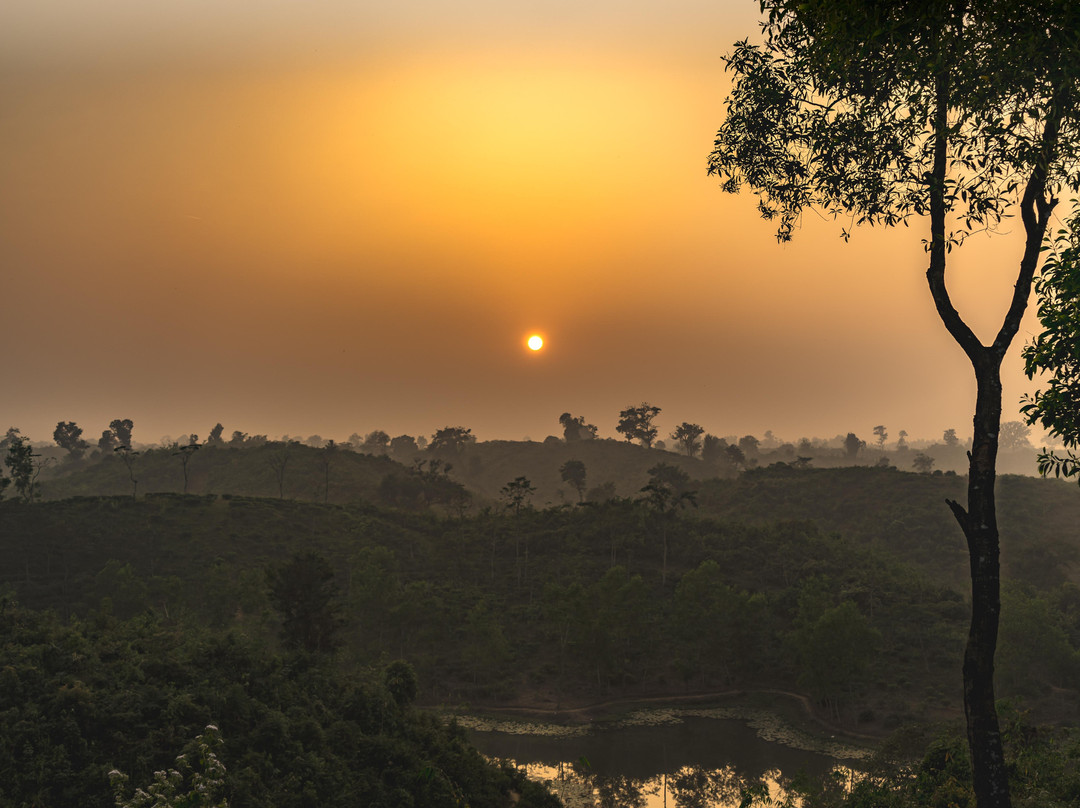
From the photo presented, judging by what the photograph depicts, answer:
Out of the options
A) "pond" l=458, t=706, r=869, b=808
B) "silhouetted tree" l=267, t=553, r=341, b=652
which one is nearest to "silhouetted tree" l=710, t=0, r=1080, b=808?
"pond" l=458, t=706, r=869, b=808

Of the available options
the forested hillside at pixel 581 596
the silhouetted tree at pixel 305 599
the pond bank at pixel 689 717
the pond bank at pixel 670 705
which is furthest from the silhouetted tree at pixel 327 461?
the silhouetted tree at pixel 305 599

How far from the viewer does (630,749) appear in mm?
54188

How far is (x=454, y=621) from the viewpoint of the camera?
7444cm

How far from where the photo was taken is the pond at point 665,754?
45656 mm

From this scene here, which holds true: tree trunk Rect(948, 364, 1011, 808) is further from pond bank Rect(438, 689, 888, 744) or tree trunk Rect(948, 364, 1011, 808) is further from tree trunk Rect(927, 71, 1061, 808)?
pond bank Rect(438, 689, 888, 744)

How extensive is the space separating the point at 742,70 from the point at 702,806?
4251 cm

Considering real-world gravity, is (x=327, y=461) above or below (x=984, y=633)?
above

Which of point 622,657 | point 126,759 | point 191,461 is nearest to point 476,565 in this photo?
point 622,657

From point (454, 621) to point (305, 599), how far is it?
89.1 feet

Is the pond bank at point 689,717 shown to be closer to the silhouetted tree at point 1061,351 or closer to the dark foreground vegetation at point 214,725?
the dark foreground vegetation at point 214,725

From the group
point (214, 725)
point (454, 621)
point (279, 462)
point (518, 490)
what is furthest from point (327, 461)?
point (214, 725)

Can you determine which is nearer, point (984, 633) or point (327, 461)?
point (984, 633)

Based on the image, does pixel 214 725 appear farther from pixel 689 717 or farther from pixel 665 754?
pixel 689 717

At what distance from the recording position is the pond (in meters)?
45.7
